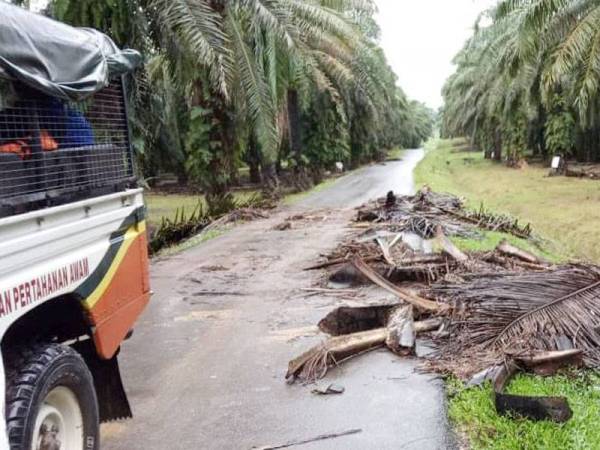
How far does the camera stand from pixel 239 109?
56.4ft

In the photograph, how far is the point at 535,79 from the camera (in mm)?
28094

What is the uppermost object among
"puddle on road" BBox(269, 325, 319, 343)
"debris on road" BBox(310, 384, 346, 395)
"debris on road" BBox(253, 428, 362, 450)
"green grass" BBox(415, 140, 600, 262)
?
"debris on road" BBox(310, 384, 346, 395)

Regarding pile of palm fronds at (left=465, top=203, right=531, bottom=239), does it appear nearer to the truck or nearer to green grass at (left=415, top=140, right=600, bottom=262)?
green grass at (left=415, top=140, right=600, bottom=262)

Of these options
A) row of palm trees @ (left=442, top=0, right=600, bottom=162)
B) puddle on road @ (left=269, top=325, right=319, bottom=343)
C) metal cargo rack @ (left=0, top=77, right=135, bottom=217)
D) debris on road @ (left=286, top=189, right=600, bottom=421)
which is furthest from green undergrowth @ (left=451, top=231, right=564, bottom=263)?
metal cargo rack @ (left=0, top=77, right=135, bottom=217)

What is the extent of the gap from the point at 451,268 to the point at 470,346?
9.43 feet

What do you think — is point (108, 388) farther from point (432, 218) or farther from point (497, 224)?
point (497, 224)

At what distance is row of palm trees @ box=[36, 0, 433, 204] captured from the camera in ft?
43.0

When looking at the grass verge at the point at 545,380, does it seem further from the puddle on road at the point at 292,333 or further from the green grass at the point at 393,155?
the green grass at the point at 393,155

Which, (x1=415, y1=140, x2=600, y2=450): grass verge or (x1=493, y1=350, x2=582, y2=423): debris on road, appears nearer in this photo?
(x1=415, y1=140, x2=600, y2=450): grass verge

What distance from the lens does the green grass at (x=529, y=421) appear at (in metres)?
4.07

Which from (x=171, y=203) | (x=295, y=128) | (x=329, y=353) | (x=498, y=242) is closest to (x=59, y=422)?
(x=329, y=353)

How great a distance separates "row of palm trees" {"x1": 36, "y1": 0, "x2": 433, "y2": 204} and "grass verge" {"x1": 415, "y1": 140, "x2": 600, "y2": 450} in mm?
6289

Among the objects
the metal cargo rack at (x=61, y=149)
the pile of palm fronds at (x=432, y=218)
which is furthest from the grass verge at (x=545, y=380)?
the metal cargo rack at (x=61, y=149)

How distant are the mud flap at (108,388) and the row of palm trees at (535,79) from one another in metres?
14.2
